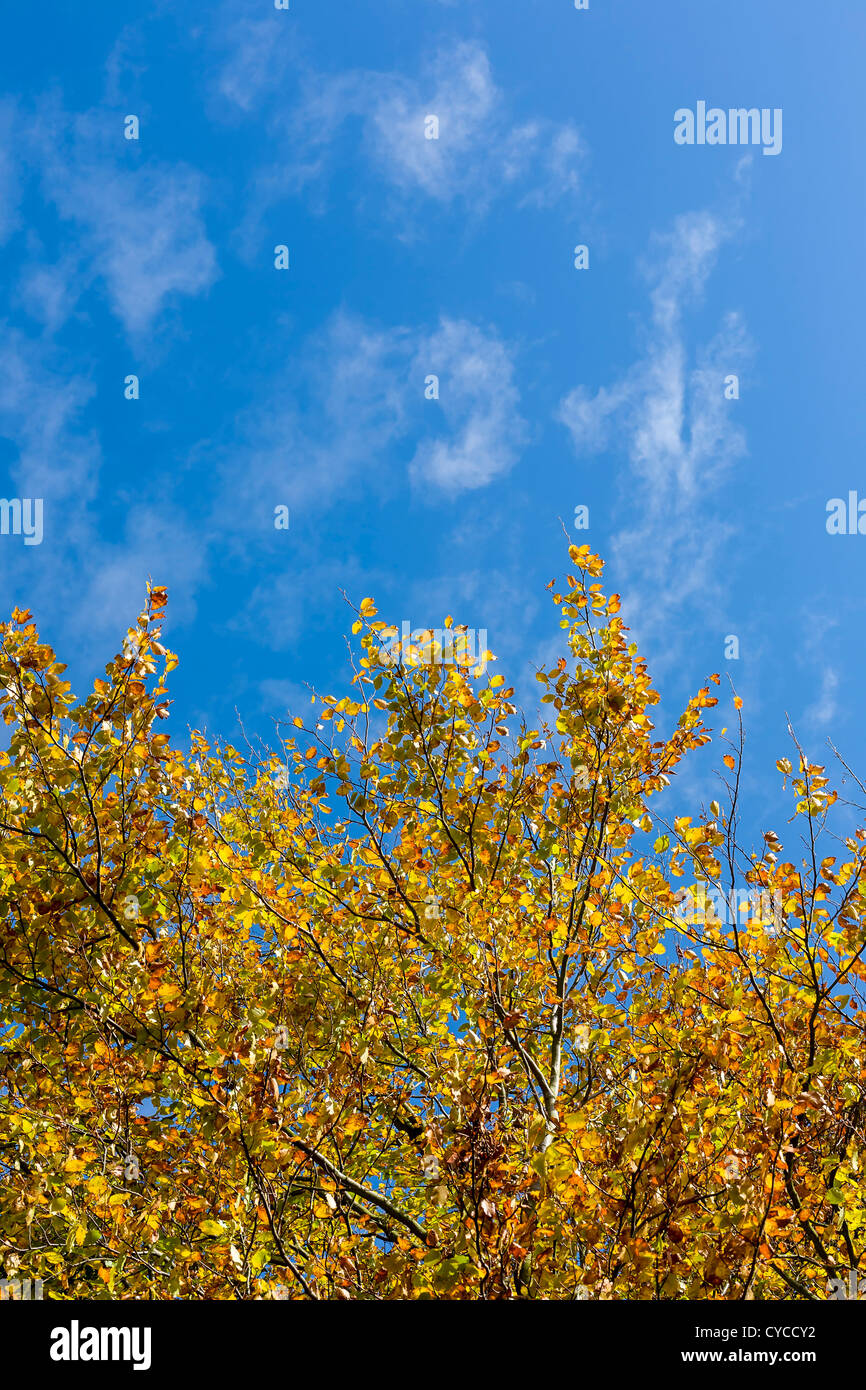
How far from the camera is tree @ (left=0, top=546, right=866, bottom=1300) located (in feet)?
13.3

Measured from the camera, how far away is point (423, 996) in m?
6.43

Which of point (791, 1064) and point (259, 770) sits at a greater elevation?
point (259, 770)

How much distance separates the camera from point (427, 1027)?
6891mm

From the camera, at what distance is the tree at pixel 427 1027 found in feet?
13.3

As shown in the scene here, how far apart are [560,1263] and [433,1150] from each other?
1001mm

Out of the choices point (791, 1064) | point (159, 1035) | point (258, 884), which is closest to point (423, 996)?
point (258, 884)

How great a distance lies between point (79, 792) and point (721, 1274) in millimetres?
3973
